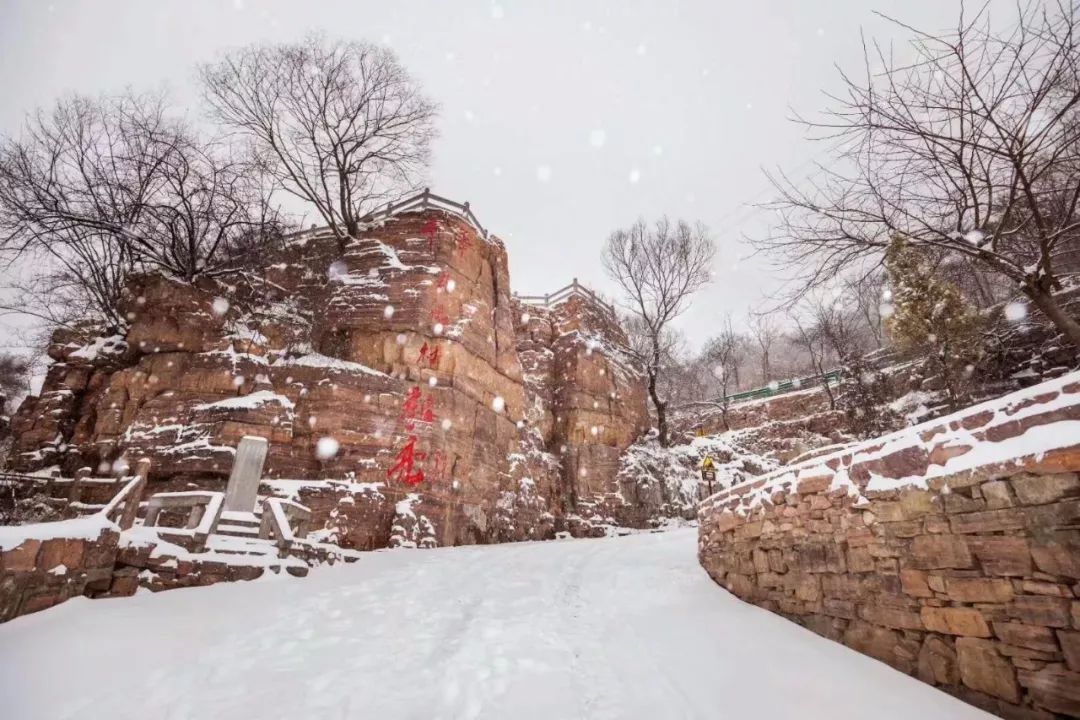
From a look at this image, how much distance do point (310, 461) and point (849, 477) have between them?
36.2 ft

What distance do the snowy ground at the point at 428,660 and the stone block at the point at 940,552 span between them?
817mm

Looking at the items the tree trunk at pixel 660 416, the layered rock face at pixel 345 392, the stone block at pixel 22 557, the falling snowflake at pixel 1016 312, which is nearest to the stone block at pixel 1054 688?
the stone block at pixel 22 557

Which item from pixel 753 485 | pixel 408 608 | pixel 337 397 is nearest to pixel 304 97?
pixel 337 397

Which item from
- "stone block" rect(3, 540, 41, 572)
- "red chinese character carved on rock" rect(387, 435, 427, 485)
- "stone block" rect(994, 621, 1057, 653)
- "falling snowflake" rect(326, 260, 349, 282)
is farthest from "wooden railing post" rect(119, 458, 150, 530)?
"falling snowflake" rect(326, 260, 349, 282)

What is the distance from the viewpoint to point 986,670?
282 cm

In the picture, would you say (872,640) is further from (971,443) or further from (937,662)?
(971,443)

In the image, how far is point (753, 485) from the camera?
586 centimetres

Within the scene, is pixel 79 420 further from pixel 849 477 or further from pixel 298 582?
pixel 849 477

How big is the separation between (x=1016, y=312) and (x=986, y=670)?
13828 mm

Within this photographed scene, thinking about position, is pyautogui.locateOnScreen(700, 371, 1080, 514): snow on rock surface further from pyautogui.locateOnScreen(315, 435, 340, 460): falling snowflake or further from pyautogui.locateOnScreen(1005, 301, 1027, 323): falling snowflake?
pyautogui.locateOnScreen(1005, 301, 1027, 323): falling snowflake

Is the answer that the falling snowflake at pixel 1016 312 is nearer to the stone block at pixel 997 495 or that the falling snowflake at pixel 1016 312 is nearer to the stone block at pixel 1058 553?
the stone block at pixel 997 495

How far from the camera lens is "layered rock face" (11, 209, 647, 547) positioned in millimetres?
10898

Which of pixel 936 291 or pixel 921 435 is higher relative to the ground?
pixel 936 291

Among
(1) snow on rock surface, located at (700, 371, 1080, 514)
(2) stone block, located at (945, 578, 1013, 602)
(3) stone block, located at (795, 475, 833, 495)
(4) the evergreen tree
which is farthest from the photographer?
(4) the evergreen tree
